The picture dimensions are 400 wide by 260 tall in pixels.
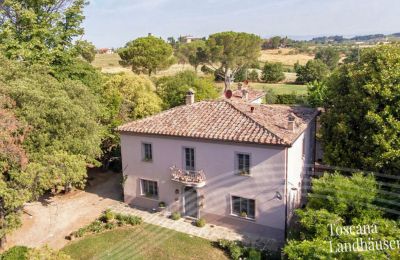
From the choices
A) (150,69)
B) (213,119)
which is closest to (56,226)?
(213,119)

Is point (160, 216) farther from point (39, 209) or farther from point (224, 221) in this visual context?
point (39, 209)

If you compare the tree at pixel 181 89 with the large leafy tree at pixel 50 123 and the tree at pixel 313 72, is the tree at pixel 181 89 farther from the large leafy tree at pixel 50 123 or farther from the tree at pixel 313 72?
the tree at pixel 313 72

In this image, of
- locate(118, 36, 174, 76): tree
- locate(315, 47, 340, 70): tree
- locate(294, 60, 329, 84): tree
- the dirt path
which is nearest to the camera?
the dirt path

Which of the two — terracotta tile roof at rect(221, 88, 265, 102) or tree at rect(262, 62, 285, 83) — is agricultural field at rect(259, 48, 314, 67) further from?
terracotta tile roof at rect(221, 88, 265, 102)

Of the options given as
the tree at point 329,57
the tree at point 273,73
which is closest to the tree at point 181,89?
the tree at point 273,73

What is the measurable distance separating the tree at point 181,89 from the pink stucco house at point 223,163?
13745mm

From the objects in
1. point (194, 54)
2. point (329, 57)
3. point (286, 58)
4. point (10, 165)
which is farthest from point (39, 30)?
point (286, 58)

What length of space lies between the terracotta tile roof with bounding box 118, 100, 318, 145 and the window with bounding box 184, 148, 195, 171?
1.28 m

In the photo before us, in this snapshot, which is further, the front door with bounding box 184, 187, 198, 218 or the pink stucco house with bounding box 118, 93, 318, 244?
the front door with bounding box 184, 187, 198, 218

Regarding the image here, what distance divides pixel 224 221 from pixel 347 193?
337 inches

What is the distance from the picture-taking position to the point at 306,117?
85.3ft

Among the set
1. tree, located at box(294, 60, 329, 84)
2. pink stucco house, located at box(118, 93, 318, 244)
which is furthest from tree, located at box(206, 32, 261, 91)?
pink stucco house, located at box(118, 93, 318, 244)

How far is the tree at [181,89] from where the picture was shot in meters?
39.8

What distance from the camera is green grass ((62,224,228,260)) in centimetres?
2038
